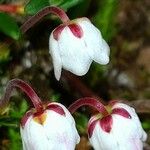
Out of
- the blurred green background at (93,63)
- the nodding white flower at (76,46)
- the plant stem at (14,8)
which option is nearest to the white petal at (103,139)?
the nodding white flower at (76,46)

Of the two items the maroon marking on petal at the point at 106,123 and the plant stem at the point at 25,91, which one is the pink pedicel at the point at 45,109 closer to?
the plant stem at the point at 25,91

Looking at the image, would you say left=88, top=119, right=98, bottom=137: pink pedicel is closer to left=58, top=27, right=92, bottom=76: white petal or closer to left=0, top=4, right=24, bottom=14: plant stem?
left=58, top=27, right=92, bottom=76: white petal

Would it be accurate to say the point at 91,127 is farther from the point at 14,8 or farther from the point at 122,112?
the point at 14,8

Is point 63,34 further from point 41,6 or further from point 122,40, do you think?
point 122,40

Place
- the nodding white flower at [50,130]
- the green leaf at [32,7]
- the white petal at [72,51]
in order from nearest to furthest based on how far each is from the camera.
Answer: the nodding white flower at [50,130] < the white petal at [72,51] < the green leaf at [32,7]

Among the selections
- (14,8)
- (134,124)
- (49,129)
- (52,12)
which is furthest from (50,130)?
(14,8)

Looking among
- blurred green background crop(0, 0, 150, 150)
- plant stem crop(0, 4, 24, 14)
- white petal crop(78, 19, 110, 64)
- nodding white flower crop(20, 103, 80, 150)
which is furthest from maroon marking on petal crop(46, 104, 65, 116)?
plant stem crop(0, 4, 24, 14)
